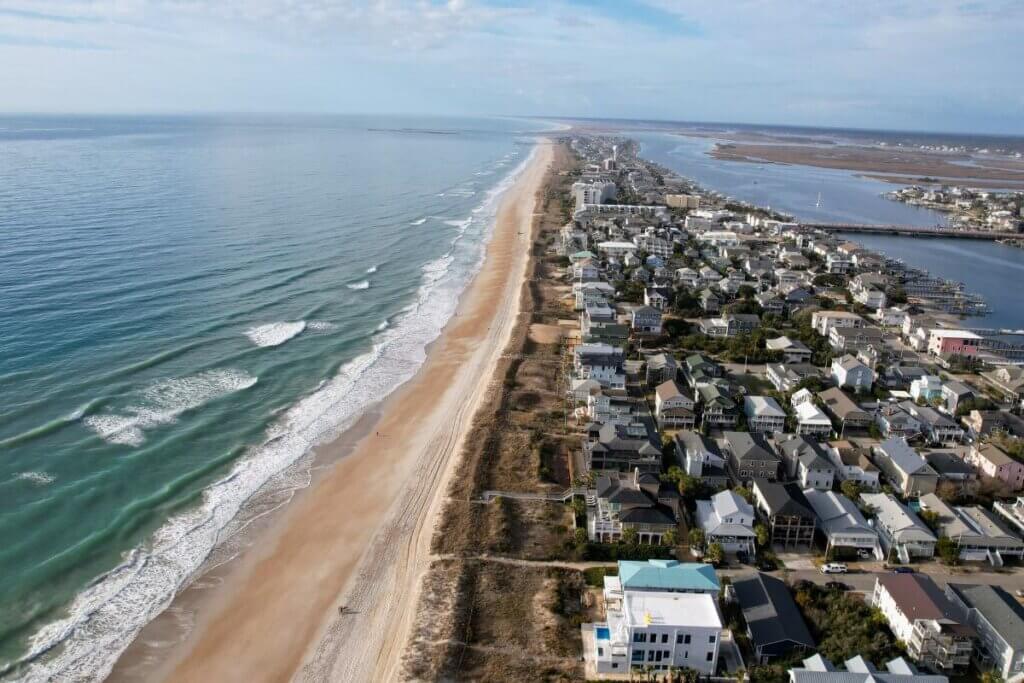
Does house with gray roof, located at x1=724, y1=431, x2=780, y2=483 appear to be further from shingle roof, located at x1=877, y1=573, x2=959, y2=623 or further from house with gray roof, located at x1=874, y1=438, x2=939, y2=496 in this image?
shingle roof, located at x1=877, y1=573, x2=959, y2=623

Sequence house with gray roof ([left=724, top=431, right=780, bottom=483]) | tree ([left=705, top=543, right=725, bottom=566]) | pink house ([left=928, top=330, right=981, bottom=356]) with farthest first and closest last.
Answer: pink house ([left=928, top=330, right=981, bottom=356]) → house with gray roof ([left=724, top=431, right=780, bottom=483]) → tree ([left=705, top=543, right=725, bottom=566])

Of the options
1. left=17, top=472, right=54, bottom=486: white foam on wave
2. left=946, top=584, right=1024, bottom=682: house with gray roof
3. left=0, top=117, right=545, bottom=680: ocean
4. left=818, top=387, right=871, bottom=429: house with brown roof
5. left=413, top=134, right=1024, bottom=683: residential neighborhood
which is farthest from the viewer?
left=818, top=387, right=871, bottom=429: house with brown roof

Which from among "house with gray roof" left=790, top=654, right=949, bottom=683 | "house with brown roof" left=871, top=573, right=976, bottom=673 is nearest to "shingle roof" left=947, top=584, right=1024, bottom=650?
"house with brown roof" left=871, top=573, right=976, bottom=673

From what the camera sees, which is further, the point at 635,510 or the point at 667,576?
the point at 635,510

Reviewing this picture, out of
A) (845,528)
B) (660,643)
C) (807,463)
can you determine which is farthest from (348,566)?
(807,463)

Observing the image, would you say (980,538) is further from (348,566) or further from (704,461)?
(348,566)

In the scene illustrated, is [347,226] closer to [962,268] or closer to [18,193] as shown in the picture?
[18,193]
